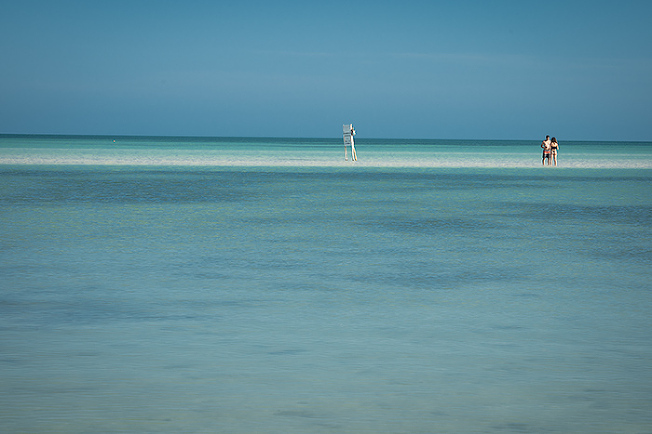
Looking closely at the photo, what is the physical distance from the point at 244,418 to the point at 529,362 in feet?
7.61

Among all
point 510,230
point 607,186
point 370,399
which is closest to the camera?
point 370,399

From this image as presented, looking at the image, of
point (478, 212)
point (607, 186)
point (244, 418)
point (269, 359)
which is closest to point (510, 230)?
point (478, 212)

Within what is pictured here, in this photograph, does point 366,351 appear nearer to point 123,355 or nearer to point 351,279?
point 123,355

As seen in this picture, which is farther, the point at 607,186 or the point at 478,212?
the point at 607,186

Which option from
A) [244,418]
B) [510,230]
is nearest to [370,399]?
[244,418]

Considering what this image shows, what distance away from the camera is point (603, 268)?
32.9ft

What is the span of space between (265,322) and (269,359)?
3.77 ft

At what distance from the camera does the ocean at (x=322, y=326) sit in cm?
474

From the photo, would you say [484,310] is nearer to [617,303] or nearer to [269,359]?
[617,303]

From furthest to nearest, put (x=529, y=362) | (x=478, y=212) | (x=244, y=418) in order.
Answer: (x=478, y=212)
(x=529, y=362)
(x=244, y=418)

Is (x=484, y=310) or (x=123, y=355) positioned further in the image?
(x=484, y=310)

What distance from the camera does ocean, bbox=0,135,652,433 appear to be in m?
4.74

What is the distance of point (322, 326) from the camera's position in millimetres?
6805

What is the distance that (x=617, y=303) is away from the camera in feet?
26.1
